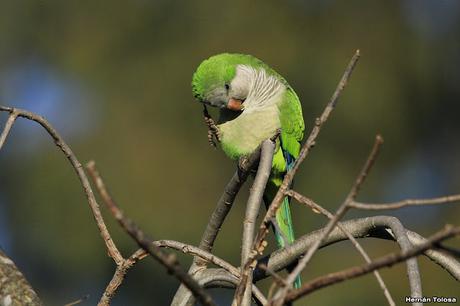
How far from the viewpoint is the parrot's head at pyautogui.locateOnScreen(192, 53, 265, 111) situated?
4.20 metres

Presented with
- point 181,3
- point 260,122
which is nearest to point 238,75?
point 260,122

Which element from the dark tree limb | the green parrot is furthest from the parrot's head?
the dark tree limb

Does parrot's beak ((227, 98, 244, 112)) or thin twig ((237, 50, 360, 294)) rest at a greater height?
parrot's beak ((227, 98, 244, 112))

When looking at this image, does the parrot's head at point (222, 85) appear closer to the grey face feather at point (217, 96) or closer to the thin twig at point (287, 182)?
the grey face feather at point (217, 96)

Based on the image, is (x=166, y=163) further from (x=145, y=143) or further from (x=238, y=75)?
(x=238, y=75)

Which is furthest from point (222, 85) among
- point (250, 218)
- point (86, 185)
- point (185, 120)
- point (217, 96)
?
point (185, 120)

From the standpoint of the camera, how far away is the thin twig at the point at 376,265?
1.31 meters

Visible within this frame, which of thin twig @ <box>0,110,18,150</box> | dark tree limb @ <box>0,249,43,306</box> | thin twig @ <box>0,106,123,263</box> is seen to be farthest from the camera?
thin twig @ <box>0,106,123,263</box>

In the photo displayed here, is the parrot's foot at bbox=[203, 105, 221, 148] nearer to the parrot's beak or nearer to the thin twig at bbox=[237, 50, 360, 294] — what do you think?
the parrot's beak

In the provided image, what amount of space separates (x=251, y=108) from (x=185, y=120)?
11813 mm

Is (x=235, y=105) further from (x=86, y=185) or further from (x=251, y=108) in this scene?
(x=86, y=185)

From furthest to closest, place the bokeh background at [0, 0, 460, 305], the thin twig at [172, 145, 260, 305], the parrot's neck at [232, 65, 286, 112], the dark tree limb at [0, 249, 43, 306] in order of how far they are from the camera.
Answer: the bokeh background at [0, 0, 460, 305] < the parrot's neck at [232, 65, 286, 112] < the thin twig at [172, 145, 260, 305] < the dark tree limb at [0, 249, 43, 306]

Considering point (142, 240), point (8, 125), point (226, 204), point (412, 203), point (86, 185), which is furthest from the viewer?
point (226, 204)

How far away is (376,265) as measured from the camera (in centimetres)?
137
